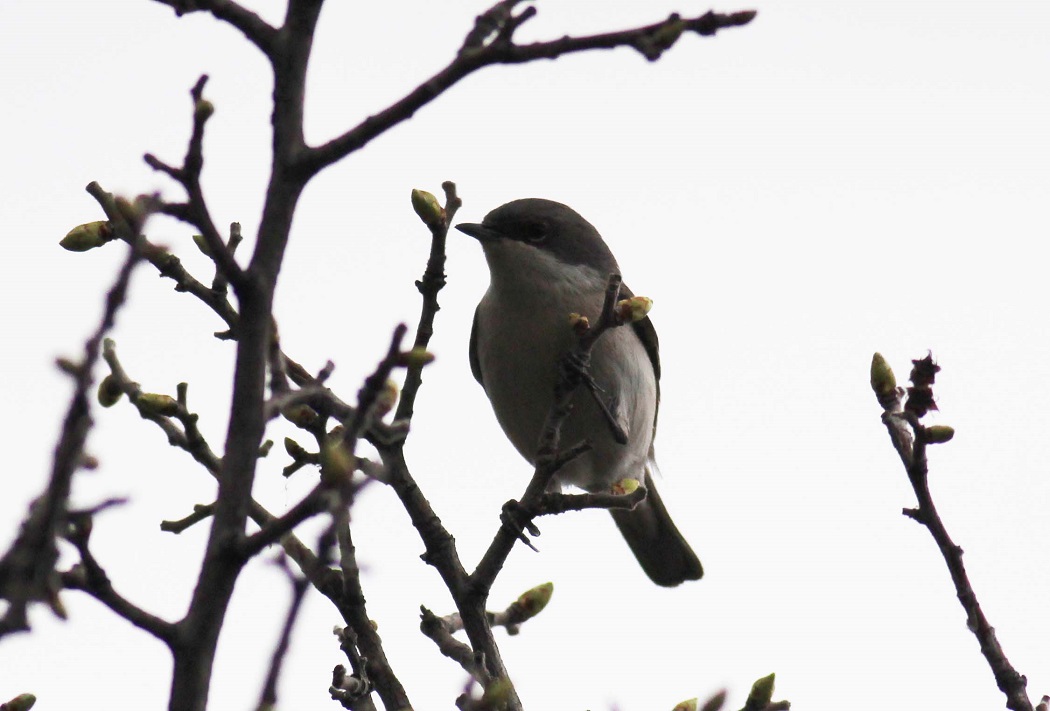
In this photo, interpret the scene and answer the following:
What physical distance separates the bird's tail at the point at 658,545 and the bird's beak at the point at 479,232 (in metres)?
2.76

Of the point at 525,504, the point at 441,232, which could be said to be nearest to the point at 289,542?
the point at 525,504

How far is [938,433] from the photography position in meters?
3.12

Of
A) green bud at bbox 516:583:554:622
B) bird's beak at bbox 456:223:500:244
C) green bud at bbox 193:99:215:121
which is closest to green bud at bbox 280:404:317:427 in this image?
green bud at bbox 516:583:554:622

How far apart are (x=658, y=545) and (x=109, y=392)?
6581 mm

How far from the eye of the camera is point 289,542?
386 cm

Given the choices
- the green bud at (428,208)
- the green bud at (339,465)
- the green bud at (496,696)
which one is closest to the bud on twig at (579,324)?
the green bud at (428,208)

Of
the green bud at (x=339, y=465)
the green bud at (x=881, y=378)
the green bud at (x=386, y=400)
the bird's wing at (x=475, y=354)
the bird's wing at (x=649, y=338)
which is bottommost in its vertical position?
the green bud at (x=339, y=465)

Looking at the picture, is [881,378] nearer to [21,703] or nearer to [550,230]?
[21,703]

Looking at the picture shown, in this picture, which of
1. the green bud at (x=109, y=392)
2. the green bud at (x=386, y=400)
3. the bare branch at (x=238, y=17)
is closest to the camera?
the bare branch at (x=238, y=17)

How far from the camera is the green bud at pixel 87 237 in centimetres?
355

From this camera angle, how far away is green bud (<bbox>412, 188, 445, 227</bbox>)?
12.9 ft

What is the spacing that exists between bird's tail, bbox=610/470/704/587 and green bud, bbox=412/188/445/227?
19.2ft

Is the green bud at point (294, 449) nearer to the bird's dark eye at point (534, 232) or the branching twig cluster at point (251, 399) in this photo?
the branching twig cluster at point (251, 399)

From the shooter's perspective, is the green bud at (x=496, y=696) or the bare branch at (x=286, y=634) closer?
the bare branch at (x=286, y=634)
